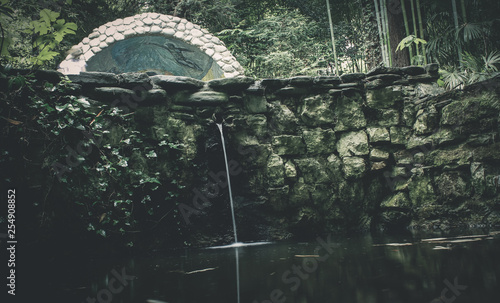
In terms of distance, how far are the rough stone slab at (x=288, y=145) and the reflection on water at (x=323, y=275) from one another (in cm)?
151

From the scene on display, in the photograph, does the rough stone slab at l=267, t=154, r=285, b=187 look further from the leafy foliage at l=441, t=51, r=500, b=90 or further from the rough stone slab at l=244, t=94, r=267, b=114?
the leafy foliage at l=441, t=51, r=500, b=90

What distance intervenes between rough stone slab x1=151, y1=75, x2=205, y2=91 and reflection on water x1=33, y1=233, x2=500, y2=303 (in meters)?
1.97

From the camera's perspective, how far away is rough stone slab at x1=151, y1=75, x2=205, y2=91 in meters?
3.54

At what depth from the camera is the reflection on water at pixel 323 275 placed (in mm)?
1348

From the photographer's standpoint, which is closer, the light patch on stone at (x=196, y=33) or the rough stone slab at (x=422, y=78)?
the rough stone slab at (x=422, y=78)

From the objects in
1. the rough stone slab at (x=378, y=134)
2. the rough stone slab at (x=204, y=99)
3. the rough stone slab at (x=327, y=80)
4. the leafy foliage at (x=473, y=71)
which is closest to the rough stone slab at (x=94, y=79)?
the rough stone slab at (x=204, y=99)

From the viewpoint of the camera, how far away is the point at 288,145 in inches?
153

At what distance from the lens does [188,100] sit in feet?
12.1

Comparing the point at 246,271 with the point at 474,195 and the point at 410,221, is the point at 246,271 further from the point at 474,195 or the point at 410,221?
the point at 474,195

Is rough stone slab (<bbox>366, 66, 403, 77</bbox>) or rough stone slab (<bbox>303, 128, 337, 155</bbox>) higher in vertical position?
rough stone slab (<bbox>366, 66, 403, 77</bbox>)

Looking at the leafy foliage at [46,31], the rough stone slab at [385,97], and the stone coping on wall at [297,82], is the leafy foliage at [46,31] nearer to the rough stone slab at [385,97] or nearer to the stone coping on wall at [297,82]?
the stone coping on wall at [297,82]

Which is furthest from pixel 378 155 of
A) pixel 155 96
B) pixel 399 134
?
pixel 155 96

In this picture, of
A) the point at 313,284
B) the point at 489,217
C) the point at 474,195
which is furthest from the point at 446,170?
the point at 313,284

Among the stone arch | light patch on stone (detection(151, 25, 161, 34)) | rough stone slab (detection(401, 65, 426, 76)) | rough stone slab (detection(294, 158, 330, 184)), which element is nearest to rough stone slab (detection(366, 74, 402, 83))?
rough stone slab (detection(401, 65, 426, 76))
